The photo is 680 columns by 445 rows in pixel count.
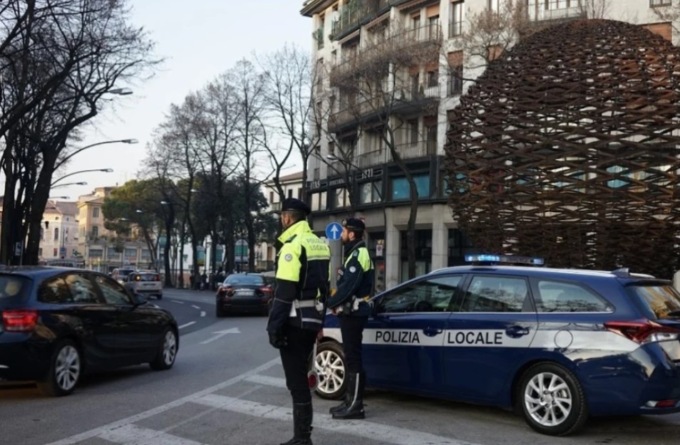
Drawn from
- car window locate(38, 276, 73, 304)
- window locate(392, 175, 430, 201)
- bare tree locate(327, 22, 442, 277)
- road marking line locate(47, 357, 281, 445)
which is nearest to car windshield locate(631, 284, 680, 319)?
road marking line locate(47, 357, 281, 445)

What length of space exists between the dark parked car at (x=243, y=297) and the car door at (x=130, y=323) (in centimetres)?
1314

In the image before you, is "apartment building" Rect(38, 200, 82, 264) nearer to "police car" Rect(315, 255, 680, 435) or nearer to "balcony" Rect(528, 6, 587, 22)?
"balcony" Rect(528, 6, 587, 22)

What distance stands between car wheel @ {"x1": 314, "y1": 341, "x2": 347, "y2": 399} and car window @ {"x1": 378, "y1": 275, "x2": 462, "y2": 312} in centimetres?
66

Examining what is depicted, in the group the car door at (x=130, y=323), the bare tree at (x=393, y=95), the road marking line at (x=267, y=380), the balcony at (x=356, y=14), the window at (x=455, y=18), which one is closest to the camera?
the road marking line at (x=267, y=380)

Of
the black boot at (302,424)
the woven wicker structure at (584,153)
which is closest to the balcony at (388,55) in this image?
the woven wicker structure at (584,153)

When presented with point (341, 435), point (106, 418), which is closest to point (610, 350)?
point (341, 435)

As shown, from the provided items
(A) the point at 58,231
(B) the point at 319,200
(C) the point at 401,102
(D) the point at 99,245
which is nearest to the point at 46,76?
(C) the point at 401,102

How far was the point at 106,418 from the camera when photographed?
7500 millimetres

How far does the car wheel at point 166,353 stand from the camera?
431 inches

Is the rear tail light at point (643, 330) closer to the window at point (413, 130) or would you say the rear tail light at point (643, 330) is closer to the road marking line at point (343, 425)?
the road marking line at point (343, 425)

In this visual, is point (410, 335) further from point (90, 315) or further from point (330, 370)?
point (90, 315)

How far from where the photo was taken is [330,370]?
28.0 feet

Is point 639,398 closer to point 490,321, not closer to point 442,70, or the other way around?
point 490,321

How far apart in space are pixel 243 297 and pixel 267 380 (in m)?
14.2
